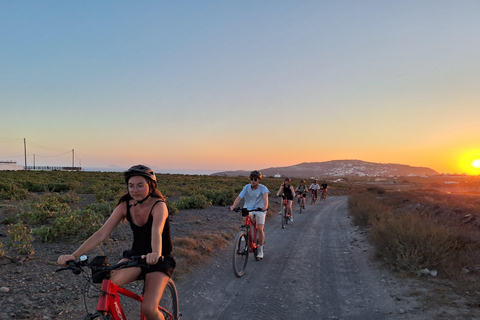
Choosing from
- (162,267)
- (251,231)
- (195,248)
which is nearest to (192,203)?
(195,248)

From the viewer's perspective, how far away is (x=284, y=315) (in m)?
5.06

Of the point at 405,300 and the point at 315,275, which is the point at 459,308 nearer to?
the point at 405,300

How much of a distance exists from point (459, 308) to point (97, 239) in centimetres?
561

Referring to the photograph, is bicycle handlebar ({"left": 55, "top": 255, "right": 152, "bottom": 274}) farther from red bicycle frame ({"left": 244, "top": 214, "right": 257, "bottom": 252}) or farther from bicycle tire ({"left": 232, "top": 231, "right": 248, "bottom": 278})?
red bicycle frame ({"left": 244, "top": 214, "right": 257, "bottom": 252})

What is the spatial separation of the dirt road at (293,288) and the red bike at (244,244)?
244mm

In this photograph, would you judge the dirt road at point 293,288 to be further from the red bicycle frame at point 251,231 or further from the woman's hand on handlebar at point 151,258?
the woman's hand on handlebar at point 151,258

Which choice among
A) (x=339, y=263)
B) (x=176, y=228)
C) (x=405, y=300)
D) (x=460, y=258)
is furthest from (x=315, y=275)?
(x=176, y=228)

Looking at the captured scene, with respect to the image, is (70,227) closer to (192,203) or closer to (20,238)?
(20,238)

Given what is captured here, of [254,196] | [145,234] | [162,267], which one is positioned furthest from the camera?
[254,196]

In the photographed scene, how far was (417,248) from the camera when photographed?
7137 mm

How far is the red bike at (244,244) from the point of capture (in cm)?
685

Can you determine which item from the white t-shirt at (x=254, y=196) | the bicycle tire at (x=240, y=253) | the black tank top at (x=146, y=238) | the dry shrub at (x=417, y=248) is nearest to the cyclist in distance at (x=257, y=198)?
the white t-shirt at (x=254, y=196)

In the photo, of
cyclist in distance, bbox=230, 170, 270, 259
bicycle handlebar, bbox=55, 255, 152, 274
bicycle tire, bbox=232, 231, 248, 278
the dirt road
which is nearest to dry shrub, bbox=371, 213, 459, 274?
the dirt road

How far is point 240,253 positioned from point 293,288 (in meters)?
1.41
